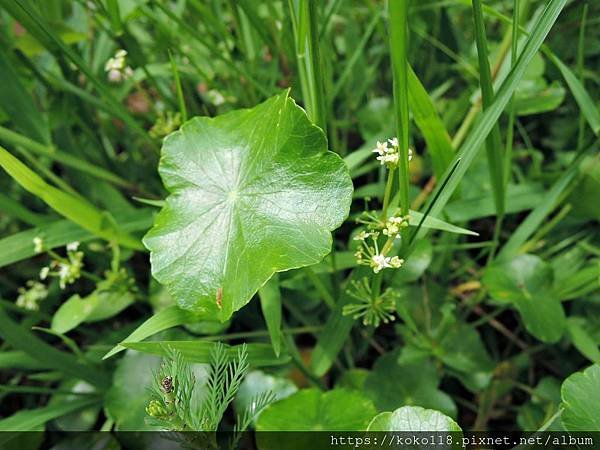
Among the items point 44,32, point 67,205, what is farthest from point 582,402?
point 44,32

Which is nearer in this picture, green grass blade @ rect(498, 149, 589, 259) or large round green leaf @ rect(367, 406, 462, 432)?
large round green leaf @ rect(367, 406, 462, 432)

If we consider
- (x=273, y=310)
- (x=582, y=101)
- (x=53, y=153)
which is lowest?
(x=273, y=310)

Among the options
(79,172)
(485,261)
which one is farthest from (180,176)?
(485,261)

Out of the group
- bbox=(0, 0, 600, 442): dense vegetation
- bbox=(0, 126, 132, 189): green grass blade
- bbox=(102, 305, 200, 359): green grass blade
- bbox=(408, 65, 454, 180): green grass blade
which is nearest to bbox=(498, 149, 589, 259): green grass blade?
bbox=(0, 0, 600, 442): dense vegetation

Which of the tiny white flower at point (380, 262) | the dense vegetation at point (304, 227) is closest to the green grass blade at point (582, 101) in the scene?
the dense vegetation at point (304, 227)

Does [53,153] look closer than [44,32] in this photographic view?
No

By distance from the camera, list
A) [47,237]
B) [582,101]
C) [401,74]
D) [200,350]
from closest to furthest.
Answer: [401,74] → [200,350] → [582,101] → [47,237]

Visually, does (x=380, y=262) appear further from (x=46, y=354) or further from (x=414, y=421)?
(x=46, y=354)

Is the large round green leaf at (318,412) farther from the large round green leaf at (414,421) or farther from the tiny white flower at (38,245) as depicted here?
the tiny white flower at (38,245)

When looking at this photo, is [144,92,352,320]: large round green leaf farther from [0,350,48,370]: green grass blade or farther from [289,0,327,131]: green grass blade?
→ [0,350,48,370]: green grass blade
